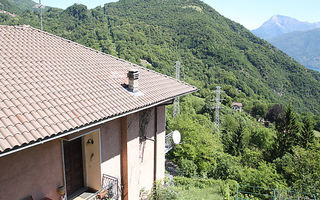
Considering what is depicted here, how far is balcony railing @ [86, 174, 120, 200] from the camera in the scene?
650 centimetres

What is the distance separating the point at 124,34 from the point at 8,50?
290 ft

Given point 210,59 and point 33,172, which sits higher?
point 33,172

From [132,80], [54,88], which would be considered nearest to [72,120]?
[54,88]

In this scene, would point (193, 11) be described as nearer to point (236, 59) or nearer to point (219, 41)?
point (219, 41)

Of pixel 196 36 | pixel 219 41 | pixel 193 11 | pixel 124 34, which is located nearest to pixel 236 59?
pixel 219 41

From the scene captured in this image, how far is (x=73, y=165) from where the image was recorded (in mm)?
6578

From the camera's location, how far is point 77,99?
5660mm

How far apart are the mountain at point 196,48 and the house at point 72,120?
69279 millimetres

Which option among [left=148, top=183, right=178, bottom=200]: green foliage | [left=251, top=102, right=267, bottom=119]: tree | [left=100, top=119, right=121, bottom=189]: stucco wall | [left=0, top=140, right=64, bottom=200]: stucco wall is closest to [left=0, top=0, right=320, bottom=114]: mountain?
[left=251, top=102, right=267, bottom=119]: tree

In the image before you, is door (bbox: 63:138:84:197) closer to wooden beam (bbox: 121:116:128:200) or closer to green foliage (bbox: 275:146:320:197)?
wooden beam (bbox: 121:116:128:200)

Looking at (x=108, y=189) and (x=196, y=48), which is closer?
(x=108, y=189)

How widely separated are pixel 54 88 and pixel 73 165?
2.36 metres

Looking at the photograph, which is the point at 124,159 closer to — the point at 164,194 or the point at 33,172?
the point at 164,194

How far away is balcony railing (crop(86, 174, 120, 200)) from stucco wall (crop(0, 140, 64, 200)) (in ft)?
4.23
